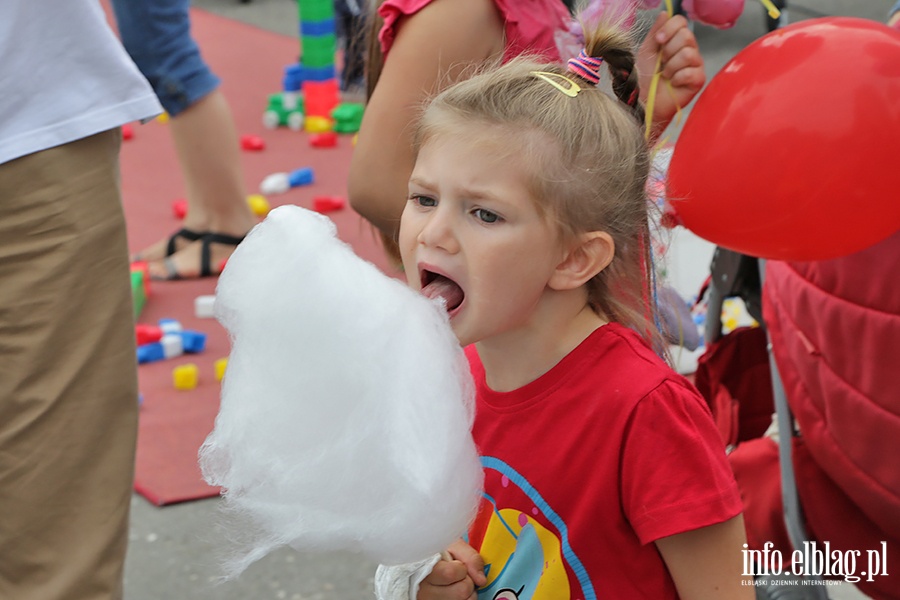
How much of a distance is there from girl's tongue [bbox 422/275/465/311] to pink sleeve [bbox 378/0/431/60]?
2.29ft

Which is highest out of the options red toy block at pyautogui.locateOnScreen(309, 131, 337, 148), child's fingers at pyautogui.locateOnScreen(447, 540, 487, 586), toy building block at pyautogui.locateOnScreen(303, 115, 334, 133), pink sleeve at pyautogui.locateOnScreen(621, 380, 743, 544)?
pink sleeve at pyautogui.locateOnScreen(621, 380, 743, 544)

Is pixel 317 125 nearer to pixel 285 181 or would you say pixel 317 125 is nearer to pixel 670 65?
pixel 285 181

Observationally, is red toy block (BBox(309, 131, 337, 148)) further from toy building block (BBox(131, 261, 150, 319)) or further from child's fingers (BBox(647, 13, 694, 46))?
child's fingers (BBox(647, 13, 694, 46))

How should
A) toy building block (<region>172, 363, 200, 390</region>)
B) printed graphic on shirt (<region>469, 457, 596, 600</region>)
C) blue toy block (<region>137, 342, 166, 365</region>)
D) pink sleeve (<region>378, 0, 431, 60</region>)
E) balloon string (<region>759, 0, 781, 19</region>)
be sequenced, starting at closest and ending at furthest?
printed graphic on shirt (<region>469, 457, 596, 600</region>)
pink sleeve (<region>378, 0, 431, 60</region>)
balloon string (<region>759, 0, 781, 19</region>)
toy building block (<region>172, 363, 200, 390</region>)
blue toy block (<region>137, 342, 166, 365</region>)

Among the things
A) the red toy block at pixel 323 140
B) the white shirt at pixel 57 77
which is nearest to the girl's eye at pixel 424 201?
the white shirt at pixel 57 77

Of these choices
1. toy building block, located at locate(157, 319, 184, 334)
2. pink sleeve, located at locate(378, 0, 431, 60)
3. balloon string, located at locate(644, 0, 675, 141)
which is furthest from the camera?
toy building block, located at locate(157, 319, 184, 334)

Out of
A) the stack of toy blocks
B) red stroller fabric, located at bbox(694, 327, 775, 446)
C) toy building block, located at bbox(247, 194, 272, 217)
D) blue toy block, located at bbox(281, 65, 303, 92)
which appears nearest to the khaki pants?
red stroller fabric, located at bbox(694, 327, 775, 446)

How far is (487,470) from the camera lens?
161 centimetres

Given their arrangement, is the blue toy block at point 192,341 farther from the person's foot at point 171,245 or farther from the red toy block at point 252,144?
the red toy block at point 252,144

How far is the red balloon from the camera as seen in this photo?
181 cm

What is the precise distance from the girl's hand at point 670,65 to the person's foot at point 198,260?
112 inches

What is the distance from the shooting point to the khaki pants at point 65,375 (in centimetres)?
205

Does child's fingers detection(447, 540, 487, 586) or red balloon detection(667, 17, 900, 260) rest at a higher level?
red balloon detection(667, 17, 900, 260)

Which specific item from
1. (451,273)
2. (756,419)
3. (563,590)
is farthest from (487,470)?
(756,419)
